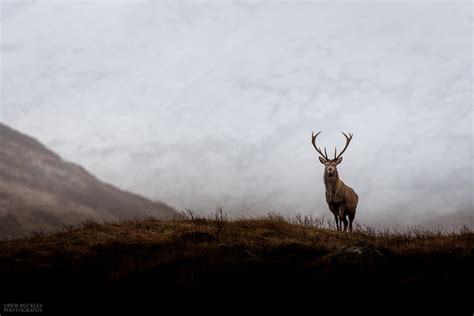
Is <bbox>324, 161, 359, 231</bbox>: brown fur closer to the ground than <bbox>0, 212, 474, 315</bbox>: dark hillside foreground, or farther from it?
farther from it

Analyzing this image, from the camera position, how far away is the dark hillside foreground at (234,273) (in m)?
8.51

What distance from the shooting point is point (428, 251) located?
11031 mm

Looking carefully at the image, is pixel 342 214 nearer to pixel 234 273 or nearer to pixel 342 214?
pixel 342 214

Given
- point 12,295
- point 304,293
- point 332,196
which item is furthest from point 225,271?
point 332,196

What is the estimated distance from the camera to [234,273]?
Result: 9594 millimetres

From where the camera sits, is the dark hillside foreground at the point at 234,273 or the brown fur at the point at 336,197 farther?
the brown fur at the point at 336,197

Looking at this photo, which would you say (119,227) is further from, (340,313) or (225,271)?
(340,313)

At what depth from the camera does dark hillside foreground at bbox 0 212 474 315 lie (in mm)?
8508

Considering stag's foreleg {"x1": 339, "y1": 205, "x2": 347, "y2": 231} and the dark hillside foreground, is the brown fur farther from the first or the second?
the dark hillside foreground

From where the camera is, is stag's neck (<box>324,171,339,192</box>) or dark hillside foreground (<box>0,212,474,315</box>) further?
stag's neck (<box>324,171,339,192</box>)

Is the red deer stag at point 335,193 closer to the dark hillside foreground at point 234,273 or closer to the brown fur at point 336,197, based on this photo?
the brown fur at point 336,197

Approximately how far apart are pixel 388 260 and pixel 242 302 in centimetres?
288

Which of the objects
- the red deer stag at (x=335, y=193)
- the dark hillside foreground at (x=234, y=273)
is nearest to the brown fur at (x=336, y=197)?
the red deer stag at (x=335, y=193)

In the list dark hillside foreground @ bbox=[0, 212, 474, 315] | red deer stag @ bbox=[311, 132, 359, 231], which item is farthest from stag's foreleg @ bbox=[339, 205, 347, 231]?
dark hillside foreground @ bbox=[0, 212, 474, 315]
